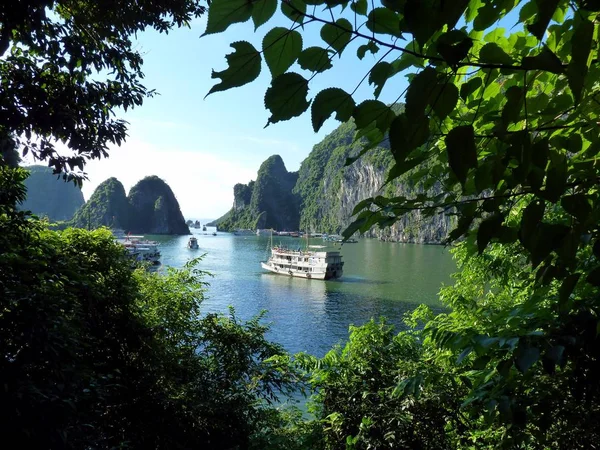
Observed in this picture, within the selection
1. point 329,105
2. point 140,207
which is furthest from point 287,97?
point 140,207

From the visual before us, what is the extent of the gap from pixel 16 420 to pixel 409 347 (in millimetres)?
3911

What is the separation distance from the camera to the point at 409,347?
481cm

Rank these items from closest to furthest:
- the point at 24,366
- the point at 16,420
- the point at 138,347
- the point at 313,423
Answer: the point at 16,420 → the point at 24,366 → the point at 313,423 → the point at 138,347

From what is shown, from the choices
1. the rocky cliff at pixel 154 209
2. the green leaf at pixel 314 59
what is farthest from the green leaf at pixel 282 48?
the rocky cliff at pixel 154 209

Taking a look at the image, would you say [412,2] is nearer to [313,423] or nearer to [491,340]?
[491,340]

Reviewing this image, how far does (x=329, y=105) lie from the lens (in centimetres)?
56

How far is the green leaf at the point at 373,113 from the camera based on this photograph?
0.57 metres

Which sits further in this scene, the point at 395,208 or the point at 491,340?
the point at 491,340

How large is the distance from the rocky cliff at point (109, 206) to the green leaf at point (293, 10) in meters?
88.7

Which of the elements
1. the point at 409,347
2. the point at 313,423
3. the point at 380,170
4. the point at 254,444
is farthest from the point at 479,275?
the point at 380,170

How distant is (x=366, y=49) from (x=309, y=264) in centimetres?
3331

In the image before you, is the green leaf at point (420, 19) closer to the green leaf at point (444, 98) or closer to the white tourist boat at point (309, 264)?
the green leaf at point (444, 98)

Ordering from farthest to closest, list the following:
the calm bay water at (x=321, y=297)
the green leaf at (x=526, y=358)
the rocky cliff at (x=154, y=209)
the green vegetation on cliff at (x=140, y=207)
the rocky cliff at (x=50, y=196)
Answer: the rocky cliff at (x=50, y=196) < the rocky cliff at (x=154, y=209) < the green vegetation on cliff at (x=140, y=207) < the calm bay water at (x=321, y=297) < the green leaf at (x=526, y=358)

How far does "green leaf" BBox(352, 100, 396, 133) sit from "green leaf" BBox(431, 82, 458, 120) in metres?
0.10
